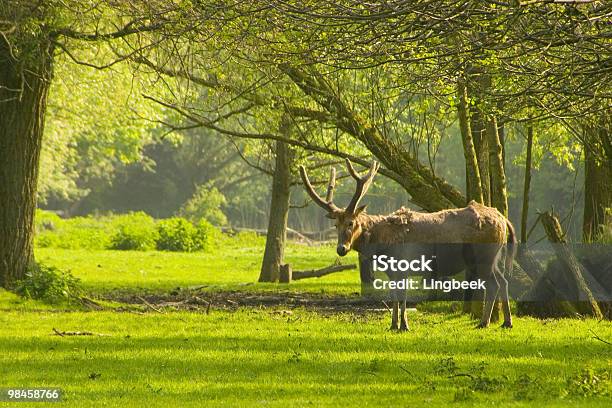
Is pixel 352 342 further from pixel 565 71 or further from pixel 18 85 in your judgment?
pixel 18 85

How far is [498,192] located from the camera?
63.0 feet

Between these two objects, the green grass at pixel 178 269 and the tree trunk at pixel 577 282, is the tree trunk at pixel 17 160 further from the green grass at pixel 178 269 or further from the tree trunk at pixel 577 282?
the tree trunk at pixel 577 282

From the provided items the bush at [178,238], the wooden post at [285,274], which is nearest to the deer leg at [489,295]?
the wooden post at [285,274]

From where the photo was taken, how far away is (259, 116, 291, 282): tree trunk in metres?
30.0

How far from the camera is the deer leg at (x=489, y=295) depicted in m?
17.2

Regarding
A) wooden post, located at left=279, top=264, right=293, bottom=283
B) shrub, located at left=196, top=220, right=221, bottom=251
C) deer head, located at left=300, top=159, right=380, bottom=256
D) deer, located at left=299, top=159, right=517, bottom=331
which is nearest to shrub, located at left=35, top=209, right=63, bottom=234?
shrub, located at left=196, top=220, right=221, bottom=251

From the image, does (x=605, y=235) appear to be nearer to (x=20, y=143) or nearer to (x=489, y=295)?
(x=489, y=295)

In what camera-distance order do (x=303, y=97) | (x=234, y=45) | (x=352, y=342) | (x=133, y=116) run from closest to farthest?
1. (x=352, y=342)
2. (x=234, y=45)
3. (x=303, y=97)
4. (x=133, y=116)

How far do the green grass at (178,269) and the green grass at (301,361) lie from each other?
Answer: 9.35 metres

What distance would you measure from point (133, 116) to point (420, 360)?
80.1 ft

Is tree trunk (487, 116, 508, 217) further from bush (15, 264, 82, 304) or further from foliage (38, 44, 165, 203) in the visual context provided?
foliage (38, 44, 165, 203)

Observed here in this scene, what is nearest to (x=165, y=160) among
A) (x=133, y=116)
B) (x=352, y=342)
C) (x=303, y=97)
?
(x=133, y=116)

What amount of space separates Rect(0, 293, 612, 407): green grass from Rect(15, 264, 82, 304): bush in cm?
179

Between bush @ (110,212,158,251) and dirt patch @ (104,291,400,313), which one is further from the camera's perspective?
bush @ (110,212,158,251)
